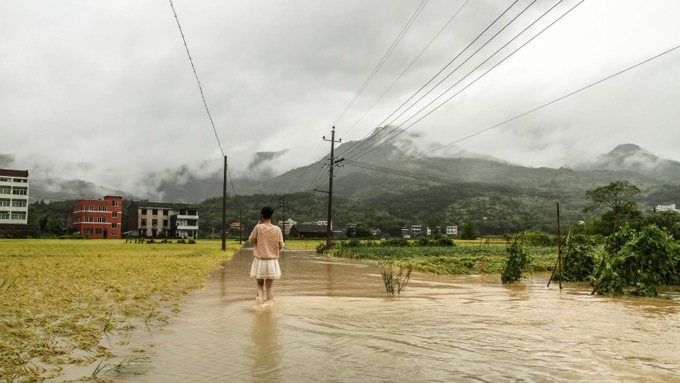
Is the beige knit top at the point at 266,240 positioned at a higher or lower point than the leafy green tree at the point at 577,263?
higher

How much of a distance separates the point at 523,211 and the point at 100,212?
9777cm

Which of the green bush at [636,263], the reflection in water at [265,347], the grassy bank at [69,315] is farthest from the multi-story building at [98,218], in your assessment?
the green bush at [636,263]

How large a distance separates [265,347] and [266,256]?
12.9 ft

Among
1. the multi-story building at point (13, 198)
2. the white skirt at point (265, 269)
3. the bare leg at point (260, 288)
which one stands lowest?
the bare leg at point (260, 288)

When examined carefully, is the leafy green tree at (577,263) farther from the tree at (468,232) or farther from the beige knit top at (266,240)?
the tree at (468,232)

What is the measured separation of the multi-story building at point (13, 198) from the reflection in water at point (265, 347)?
331ft

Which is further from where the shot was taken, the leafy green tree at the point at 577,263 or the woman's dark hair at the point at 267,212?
the leafy green tree at the point at 577,263

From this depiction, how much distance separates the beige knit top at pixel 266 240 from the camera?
9375 mm

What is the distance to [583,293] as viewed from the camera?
12.1 metres

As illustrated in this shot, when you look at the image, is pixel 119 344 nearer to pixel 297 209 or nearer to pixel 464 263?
pixel 464 263

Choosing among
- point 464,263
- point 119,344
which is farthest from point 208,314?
point 464,263

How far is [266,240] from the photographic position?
9430 millimetres

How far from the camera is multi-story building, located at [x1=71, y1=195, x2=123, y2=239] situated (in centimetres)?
9650

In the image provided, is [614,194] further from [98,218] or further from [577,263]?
[98,218]
